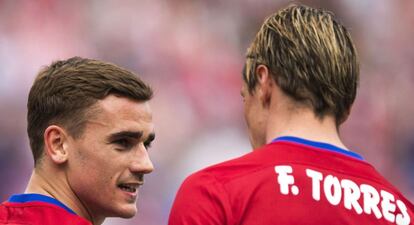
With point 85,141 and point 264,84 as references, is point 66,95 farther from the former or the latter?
point 264,84

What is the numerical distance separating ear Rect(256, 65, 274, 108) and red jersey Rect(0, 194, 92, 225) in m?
0.60

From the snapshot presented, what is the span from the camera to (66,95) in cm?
257

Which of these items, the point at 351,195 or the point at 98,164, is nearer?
the point at 351,195

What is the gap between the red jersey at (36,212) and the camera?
238 cm

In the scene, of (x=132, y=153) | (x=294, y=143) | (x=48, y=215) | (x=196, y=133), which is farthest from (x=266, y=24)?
(x=196, y=133)

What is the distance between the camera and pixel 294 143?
7.38ft

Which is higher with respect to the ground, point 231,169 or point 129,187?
point 231,169

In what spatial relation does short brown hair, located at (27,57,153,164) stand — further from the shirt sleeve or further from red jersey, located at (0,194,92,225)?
the shirt sleeve

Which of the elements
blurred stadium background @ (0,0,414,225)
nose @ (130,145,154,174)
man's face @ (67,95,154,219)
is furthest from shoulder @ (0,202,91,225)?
blurred stadium background @ (0,0,414,225)

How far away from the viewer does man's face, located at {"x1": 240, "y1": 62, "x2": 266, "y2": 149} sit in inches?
93.4

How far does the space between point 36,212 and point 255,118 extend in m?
0.66

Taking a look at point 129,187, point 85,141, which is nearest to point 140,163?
point 129,187

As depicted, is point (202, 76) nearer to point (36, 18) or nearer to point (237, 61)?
point (237, 61)

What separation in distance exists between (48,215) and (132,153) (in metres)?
0.36
